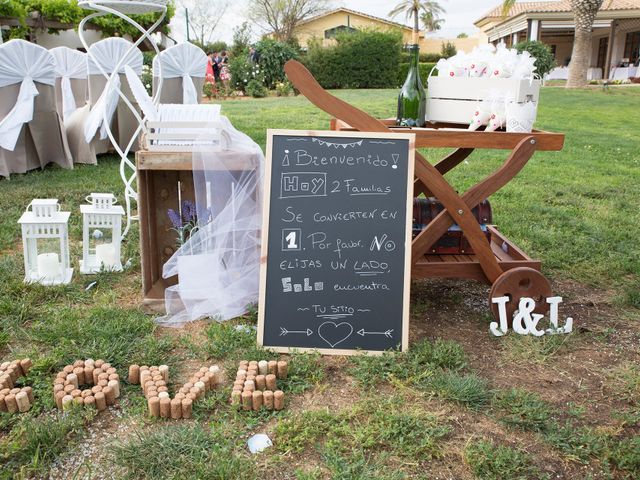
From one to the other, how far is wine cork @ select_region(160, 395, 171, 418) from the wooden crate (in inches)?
40.0

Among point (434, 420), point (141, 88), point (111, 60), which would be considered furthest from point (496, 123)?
point (111, 60)

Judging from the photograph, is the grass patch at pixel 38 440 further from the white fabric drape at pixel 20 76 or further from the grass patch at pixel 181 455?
the white fabric drape at pixel 20 76

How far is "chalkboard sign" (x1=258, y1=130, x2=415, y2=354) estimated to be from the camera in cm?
281

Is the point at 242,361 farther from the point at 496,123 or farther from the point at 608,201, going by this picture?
the point at 608,201

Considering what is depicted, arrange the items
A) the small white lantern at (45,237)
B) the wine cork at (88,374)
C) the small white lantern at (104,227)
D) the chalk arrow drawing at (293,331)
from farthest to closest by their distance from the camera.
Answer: the small white lantern at (104,227) → the small white lantern at (45,237) → the chalk arrow drawing at (293,331) → the wine cork at (88,374)

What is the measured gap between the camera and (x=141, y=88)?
3.71 meters

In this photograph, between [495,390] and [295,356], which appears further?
[295,356]

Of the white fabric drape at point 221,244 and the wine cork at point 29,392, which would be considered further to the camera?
the white fabric drape at point 221,244

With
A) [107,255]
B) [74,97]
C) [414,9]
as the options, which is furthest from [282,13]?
[107,255]

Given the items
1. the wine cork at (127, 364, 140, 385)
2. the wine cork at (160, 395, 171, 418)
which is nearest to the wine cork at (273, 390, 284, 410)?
the wine cork at (160, 395, 171, 418)

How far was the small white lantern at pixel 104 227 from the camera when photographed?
3698mm

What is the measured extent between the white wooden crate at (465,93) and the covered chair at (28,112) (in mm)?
4935

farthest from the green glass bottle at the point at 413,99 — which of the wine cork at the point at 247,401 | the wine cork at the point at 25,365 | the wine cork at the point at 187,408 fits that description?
the wine cork at the point at 25,365

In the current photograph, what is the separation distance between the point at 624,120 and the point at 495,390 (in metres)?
12.0
